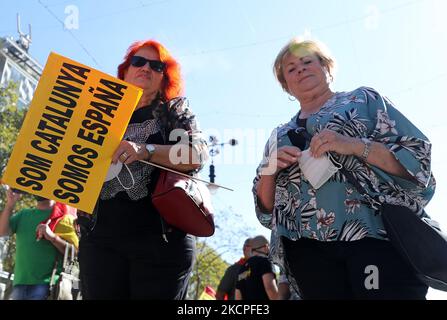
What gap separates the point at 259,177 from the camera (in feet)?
7.38

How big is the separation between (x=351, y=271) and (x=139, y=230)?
87cm

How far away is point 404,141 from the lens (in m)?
1.89

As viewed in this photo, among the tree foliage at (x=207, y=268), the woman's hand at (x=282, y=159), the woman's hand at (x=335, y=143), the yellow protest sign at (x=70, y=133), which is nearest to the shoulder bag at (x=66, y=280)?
the yellow protest sign at (x=70, y=133)

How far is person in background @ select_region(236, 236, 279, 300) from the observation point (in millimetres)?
4941

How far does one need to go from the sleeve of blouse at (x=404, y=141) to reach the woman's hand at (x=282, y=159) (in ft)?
0.97

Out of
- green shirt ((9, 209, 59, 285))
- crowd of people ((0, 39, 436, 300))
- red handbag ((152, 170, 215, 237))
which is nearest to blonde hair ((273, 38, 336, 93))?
crowd of people ((0, 39, 436, 300))

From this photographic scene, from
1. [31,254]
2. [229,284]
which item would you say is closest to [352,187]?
[31,254]

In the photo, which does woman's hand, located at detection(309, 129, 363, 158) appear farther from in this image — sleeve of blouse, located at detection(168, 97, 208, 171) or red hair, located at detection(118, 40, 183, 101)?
red hair, located at detection(118, 40, 183, 101)

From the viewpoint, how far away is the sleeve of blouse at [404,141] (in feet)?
6.04

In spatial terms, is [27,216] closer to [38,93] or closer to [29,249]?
[29,249]

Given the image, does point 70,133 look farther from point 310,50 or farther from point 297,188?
point 310,50

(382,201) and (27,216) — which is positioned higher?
(27,216)
